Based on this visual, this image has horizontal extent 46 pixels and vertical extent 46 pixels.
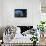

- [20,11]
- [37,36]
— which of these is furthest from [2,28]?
[37,36]

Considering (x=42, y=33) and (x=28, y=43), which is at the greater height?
(x=42, y=33)

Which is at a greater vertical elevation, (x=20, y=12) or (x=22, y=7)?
(x=22, y=7)

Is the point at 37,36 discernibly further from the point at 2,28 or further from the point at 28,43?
the point at 2,28

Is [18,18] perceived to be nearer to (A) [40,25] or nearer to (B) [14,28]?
(B) [14,28]

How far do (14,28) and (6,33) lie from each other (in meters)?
0.35

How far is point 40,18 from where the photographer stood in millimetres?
4938

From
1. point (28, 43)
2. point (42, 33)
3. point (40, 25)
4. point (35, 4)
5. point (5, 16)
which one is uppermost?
point (35, 4)

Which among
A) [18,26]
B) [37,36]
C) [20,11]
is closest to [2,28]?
[18,26]

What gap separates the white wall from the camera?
5004mm

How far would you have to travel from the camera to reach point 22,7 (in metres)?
5.03

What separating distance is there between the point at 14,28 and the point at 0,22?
23.6 inches

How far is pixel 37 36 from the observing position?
481 centimetres

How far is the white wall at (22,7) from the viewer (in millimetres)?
5004

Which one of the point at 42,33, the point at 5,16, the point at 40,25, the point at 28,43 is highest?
the point at 5,16
